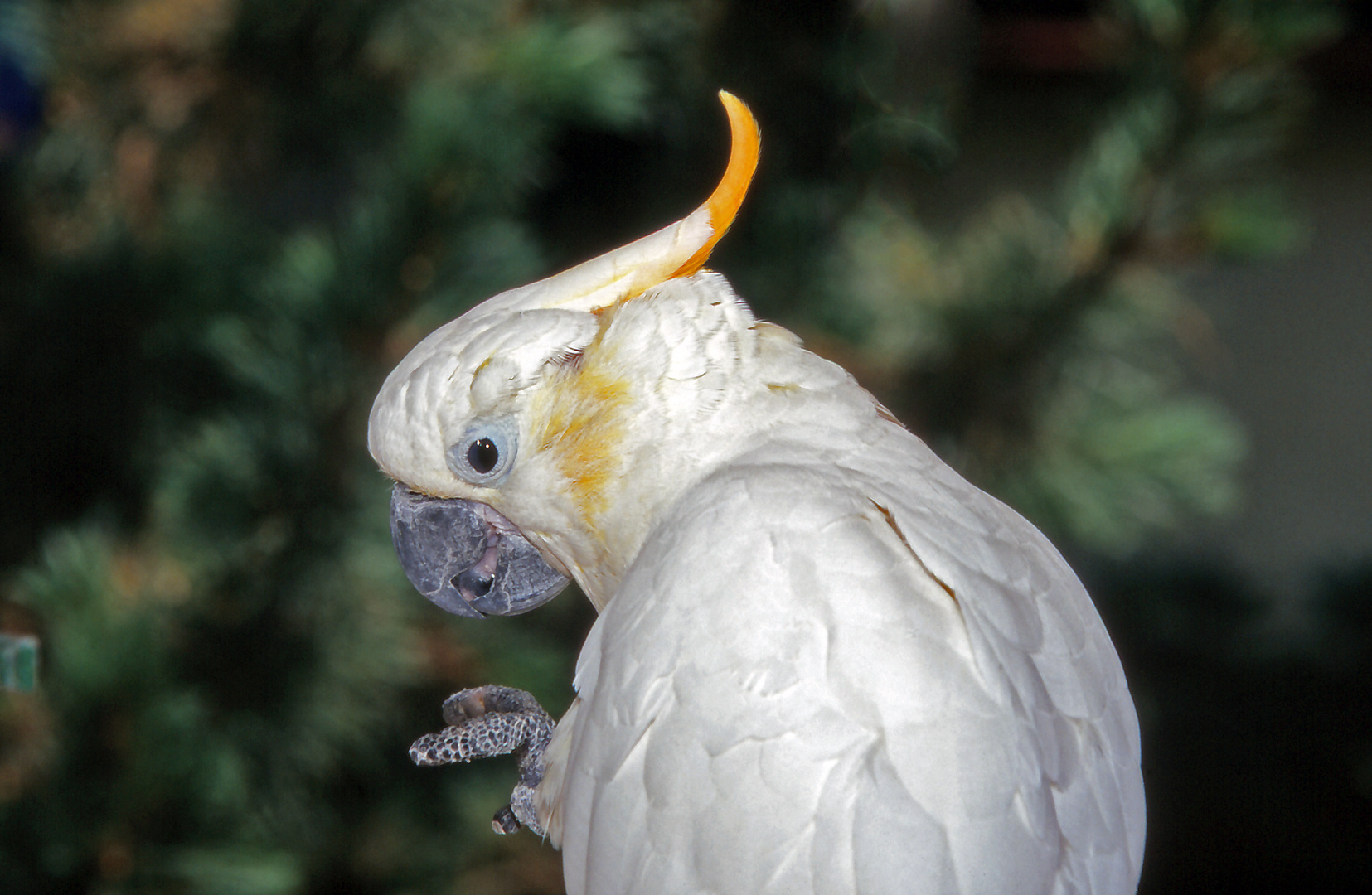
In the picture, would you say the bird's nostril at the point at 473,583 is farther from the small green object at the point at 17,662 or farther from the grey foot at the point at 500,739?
the small green object at the point at 17,662

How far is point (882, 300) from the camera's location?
1302mm

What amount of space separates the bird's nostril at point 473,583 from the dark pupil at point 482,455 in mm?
94

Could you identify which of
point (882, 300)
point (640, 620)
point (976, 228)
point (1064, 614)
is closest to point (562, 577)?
point (640, 620)

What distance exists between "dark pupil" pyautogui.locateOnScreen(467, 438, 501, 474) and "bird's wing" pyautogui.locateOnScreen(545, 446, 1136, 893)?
14 cm

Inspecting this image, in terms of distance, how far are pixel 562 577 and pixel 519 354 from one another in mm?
184

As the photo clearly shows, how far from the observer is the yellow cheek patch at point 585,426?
1.98ft

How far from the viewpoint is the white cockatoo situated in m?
0.48

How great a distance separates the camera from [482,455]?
0.62m

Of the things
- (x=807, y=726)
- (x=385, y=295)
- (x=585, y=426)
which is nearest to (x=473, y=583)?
(x=585, y=426)

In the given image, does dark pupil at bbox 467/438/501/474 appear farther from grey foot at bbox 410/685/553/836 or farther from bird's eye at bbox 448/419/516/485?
grey foot at bbox 410/685/553/836

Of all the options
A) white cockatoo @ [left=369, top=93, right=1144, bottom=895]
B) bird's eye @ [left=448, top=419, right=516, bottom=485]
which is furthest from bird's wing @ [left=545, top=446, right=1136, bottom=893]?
bird's eye @ [left=448, top=419, right=516, bottom=485]

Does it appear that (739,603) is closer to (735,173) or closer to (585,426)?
(585,426)

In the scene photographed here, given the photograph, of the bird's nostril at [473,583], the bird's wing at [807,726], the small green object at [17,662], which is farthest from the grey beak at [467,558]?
the small green object at [17,662]

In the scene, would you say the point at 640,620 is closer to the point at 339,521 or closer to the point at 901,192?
the point at 339,521
